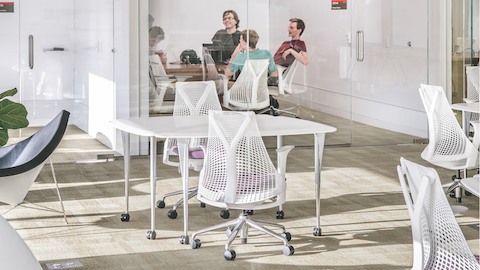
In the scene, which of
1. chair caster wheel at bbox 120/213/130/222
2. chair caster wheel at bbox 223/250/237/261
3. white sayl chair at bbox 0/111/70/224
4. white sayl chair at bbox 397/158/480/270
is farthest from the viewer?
→ chair caster wheel at bbox 120/213/130/222

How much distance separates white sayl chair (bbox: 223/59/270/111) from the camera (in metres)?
11.2

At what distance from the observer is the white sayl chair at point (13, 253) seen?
275 cm

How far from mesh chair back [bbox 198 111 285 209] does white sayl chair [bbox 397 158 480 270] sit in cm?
237

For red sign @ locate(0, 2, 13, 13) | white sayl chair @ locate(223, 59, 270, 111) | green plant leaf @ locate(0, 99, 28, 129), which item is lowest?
green plant leaf @ locate(0, 99, 28, 129)

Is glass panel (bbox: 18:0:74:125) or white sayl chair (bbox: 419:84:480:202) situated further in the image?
glass panel (bbox: 18:0:74:125)

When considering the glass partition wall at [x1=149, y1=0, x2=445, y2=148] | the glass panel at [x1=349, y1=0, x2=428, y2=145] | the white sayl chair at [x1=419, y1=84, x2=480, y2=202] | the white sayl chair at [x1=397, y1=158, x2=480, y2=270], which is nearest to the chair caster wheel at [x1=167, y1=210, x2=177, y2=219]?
the white sayl chair at [x1=419, y1=84, x2=480, y2=202]

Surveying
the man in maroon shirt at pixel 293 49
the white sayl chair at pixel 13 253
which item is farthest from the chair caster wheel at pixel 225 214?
the white sayl chair at pixel 13 253

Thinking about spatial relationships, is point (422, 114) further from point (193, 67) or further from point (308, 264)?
point (308, 264)

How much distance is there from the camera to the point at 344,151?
1146cm

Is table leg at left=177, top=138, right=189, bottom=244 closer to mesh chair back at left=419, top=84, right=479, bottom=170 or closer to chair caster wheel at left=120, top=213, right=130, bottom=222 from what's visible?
chair caster wheel at left=120, top=213, right=130, bottom=222

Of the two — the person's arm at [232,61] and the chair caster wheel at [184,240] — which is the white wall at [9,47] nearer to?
the person's arm at [232,61]

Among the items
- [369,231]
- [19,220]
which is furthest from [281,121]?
[19,220]

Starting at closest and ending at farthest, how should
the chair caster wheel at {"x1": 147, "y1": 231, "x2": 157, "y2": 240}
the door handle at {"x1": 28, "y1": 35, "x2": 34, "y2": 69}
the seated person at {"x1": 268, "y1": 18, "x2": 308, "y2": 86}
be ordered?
the chair caster wheel at {"x1": 147, "y1": 231, "x2": 157, "y2": 240}
the door handle at {"x1": 28, "y1": 35, "x2": 34, "y2": 69}
the seated person at {"x1": 268, "y1": 18, "x2": 308, "y2": 86}

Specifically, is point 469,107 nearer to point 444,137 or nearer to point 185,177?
point 444,137
